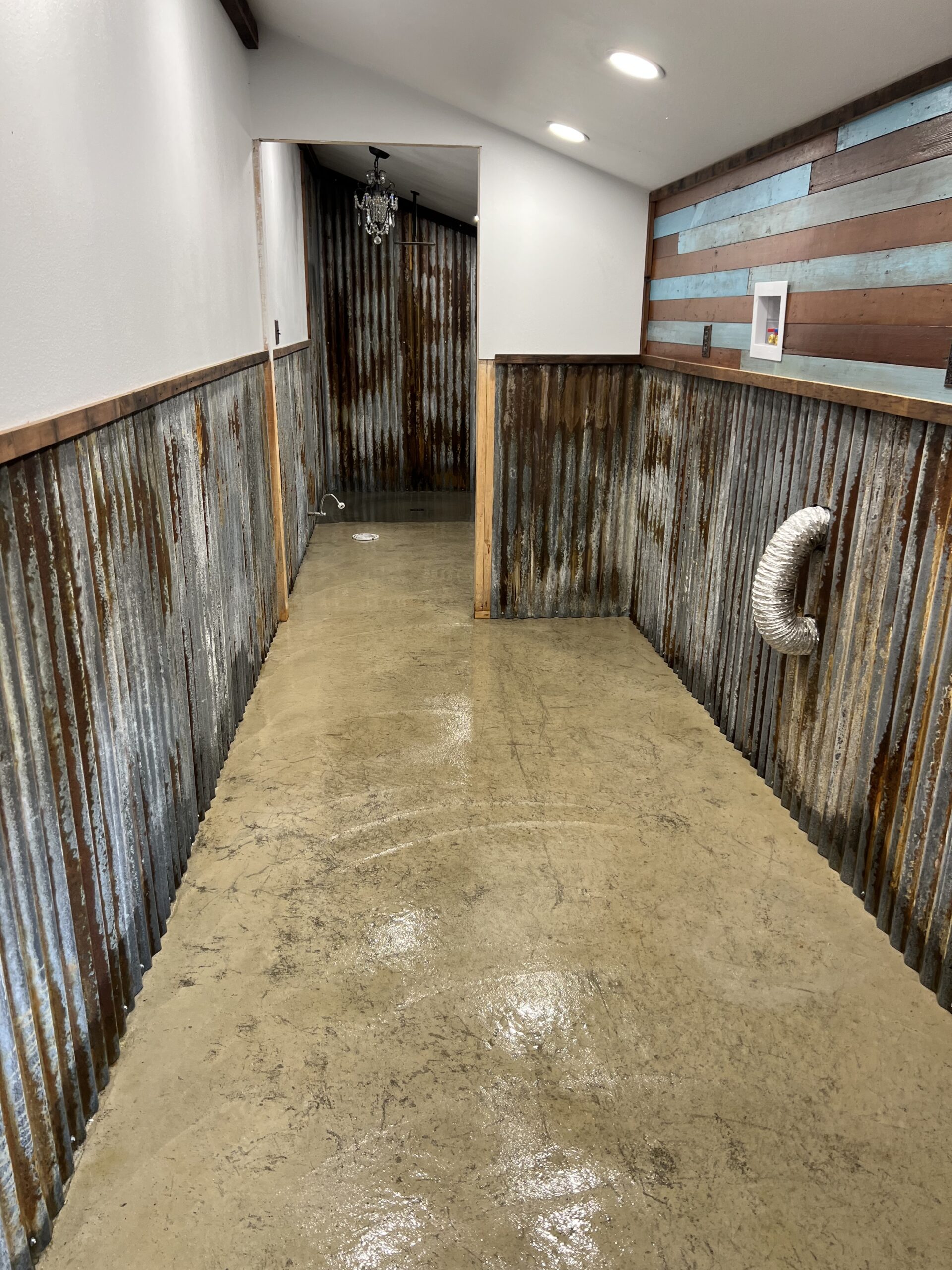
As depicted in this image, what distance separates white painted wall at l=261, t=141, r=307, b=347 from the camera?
5.27m

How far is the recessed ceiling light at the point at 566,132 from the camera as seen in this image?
426cm

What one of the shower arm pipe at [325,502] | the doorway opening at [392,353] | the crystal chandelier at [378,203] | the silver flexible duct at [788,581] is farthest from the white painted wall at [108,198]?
the doorway opening at [392,353]

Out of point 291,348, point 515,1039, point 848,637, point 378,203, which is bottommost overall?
point 515,1039

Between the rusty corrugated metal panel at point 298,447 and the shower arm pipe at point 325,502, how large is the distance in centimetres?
6

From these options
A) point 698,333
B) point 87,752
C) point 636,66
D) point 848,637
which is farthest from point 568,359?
point 87,752

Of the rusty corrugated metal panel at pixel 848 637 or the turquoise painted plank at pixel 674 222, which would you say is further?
the turquoise painted plank at pixel 674 222

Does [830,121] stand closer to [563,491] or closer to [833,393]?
[833,393]

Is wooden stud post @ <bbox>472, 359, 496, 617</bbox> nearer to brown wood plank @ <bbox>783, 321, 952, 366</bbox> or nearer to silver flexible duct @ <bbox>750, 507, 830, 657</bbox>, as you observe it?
brown wood plank @ <bbox>783, 321, 952, 366</bbox>

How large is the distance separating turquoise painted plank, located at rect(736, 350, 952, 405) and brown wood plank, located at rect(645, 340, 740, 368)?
29 centimetres

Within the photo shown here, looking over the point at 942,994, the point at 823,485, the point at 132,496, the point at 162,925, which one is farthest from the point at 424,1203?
the point at 823,485

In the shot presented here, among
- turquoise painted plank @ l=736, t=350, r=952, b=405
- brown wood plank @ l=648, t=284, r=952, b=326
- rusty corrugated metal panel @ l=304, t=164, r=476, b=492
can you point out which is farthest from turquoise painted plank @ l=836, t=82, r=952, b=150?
rusty corrugated metal panel @ l=304, t=164, r=476, b=492

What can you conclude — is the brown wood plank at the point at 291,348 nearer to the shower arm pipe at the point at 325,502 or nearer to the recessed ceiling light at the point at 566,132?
the shower arm pipe at the point at 325,502

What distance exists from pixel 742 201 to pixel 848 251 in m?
1.00

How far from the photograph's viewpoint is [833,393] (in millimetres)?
2941
